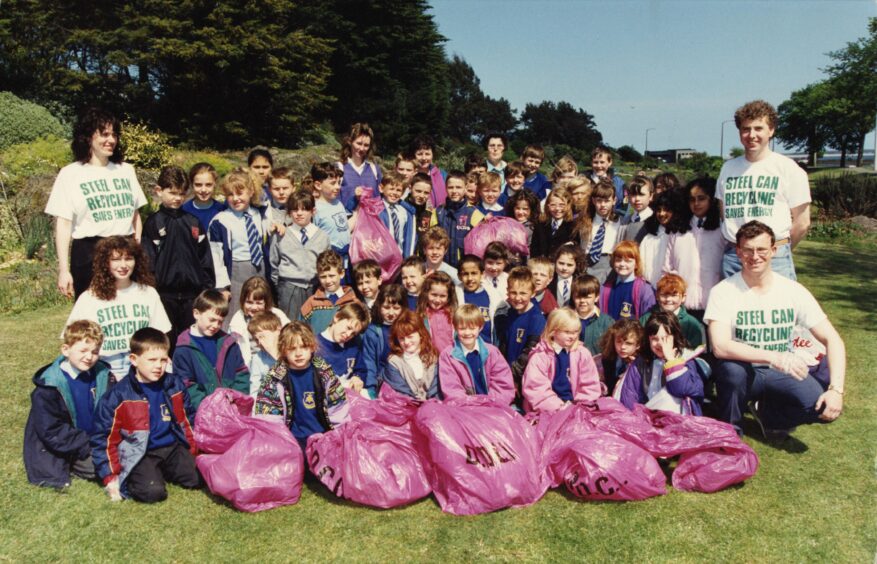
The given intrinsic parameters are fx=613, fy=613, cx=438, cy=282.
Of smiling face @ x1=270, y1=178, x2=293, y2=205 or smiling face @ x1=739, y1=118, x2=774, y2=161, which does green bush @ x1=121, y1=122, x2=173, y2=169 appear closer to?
smiling face @ x1=270, y1=178, x2=293, y2=205

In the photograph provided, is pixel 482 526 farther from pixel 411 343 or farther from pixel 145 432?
pixel 145 432

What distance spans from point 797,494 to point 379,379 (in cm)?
241

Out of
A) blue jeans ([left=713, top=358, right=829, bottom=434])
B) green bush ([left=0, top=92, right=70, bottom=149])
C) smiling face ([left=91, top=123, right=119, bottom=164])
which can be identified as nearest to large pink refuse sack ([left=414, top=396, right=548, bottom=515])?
blue jeans ([left=713, top=358, right=829, bottom=434])

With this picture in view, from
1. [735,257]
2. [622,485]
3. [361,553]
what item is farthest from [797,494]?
[361,553]

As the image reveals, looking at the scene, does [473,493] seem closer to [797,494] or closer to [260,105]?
[797,494]

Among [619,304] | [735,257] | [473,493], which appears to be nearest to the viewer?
[473,493]

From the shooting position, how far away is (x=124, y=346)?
12.2ft

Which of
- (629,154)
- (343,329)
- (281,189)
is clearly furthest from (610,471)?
(629,154)

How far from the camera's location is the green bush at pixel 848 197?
14250 millimetres

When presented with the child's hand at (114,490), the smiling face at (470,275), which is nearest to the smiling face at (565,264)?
the smiling face at (470,275)

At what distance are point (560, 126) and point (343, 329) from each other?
184 ft

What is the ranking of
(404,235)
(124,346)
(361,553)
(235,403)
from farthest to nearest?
(404,235) → (124,346) → (235,403) → (361,553)

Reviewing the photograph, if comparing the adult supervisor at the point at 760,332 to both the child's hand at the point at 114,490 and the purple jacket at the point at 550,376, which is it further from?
the child's hand at the point at 114,490

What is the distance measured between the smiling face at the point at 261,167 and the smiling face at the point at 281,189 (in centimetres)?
20
